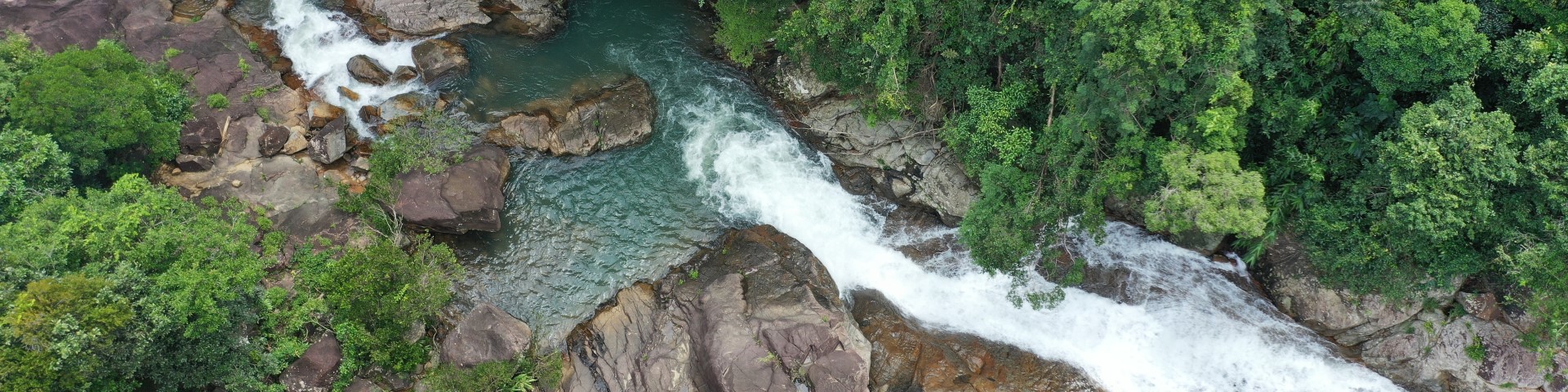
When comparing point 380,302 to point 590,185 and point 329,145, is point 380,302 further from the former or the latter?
point 329,145

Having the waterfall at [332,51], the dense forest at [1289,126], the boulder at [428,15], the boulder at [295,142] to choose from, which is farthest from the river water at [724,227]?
the boulder at [295,142]

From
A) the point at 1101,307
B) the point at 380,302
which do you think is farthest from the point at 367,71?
the point at 1101,307

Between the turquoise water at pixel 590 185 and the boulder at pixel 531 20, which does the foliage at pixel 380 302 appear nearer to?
the turquoise water at pixel 590 185

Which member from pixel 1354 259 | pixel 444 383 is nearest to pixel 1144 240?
pixel 1354 259

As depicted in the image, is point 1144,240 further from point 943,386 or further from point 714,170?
point 714,170

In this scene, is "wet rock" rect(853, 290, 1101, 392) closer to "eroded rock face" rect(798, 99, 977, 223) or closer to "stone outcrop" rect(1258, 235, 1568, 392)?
"eroded rock face" rect(798, 99, 977, 223)

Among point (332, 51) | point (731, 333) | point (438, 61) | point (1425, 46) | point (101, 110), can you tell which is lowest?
point (731, 333)
